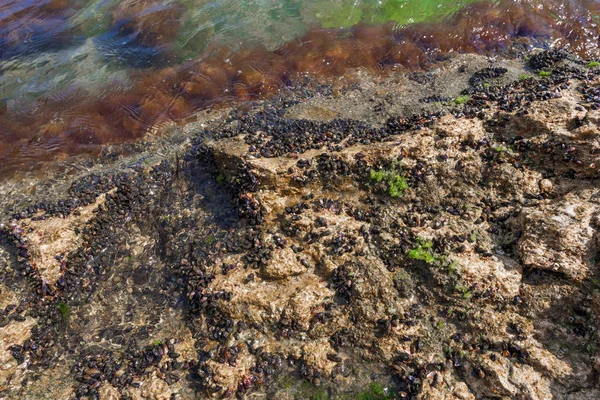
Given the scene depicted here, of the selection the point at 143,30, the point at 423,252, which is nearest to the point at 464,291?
the point at 423,252

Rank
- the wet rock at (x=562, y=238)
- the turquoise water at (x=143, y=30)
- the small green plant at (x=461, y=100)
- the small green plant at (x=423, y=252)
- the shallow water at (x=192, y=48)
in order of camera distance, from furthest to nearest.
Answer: the turquoise water at (x=143, y=30) → the shallow water at (x=192, y=48) → the small green plant at (x=461, y=100) → the small green plant at (x=423, y=252) → the wet rock at (x=562, y=238)

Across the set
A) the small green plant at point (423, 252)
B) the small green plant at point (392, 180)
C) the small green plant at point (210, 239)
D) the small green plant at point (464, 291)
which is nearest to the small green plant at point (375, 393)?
the small green plant at point (464, 291)

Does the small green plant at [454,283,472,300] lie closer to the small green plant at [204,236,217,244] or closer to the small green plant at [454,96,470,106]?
the small green plant at [204,236,217,244]

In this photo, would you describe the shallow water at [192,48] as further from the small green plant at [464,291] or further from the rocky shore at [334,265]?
the small green plant at [464,291]

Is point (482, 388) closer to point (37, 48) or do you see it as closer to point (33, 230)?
point (33, 230)

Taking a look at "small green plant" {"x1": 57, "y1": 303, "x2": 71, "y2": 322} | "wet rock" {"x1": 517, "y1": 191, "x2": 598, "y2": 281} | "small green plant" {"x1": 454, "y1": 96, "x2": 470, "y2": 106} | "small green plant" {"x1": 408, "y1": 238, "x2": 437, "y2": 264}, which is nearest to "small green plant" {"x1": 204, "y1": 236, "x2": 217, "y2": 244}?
"small green plant" {"x1": 57, "y1": 303, "x2": 71, "y2": 322}
